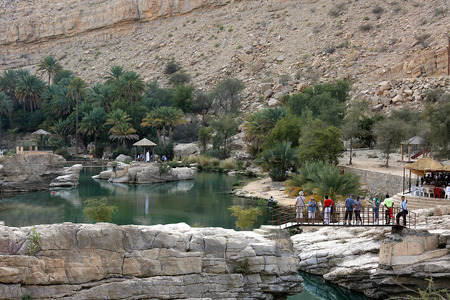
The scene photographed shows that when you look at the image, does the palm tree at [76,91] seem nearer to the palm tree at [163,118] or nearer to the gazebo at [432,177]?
the palm tree at [163,118]

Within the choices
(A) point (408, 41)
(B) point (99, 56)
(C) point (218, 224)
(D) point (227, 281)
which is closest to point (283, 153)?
(C) point (218, 224)

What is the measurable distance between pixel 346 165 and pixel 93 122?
31.1m

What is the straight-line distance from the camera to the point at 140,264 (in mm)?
11461

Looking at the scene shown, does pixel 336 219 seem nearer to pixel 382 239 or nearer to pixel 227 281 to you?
pixel 382 239

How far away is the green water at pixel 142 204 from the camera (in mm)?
23859

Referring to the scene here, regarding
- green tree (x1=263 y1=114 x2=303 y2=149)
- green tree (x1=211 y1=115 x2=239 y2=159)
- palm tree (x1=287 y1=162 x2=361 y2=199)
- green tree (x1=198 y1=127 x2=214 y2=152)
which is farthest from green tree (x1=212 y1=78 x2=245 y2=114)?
palm tree (x1=287 y1=162 x2=361 y2=199)

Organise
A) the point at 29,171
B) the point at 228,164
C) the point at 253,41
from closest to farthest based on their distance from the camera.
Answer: the point at 29,171
the point at 228,164
the point at 253,41

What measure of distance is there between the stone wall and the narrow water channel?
245 inches

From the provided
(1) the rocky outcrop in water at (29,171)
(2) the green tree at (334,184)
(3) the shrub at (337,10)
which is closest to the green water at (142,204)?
(1) the rocky outcrop in water at (29,171)

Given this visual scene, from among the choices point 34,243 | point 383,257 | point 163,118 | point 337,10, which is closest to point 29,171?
point 163,118

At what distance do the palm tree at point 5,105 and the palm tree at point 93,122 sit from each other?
1257cm

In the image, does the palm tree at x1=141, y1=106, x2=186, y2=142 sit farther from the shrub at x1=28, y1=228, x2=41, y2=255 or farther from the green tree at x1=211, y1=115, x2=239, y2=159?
the shrub at x1=28, y1=228, x2=41, y2=255

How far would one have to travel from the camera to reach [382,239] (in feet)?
47.8

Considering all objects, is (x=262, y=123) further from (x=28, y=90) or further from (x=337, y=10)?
(x=28, y=90)
